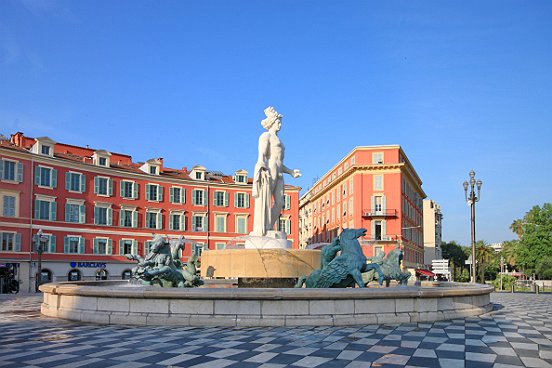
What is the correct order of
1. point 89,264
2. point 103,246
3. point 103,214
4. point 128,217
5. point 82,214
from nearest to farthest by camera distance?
point 89,264
point 82,214
point 103,246
point 103,214
point 128,217

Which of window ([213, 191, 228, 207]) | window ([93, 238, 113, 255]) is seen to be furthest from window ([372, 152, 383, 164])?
window ([93, 238, 113, 255])

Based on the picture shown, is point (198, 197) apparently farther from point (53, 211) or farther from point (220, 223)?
point (53, 211)

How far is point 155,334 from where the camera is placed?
7883 millimetres

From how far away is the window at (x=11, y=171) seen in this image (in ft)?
126

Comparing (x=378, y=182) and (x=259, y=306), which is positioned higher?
(x=378, y=182)

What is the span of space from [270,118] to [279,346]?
9577 mm

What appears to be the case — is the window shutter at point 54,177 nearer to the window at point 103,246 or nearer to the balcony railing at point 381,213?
the window at point 103,246

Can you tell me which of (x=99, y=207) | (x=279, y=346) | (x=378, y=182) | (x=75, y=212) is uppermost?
(x=378, y=182)

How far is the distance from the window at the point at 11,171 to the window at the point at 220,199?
2070 centimetres

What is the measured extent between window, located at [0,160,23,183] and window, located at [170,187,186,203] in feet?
51.7

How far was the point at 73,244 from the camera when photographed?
1706 inches

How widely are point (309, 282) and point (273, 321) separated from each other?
2.38 meters

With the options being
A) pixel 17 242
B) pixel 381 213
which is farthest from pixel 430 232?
pixel 17 242

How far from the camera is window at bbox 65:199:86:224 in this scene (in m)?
43.3
